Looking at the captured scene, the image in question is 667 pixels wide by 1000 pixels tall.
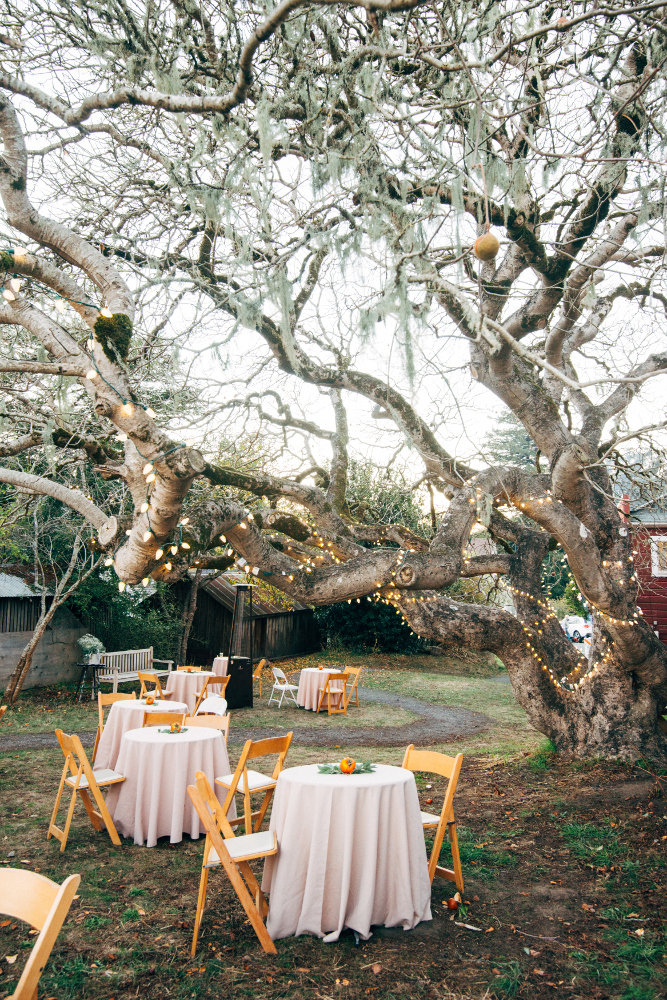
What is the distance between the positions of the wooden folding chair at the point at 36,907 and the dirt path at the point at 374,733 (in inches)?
259

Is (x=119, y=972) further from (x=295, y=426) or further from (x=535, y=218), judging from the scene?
(x=295, y=426)

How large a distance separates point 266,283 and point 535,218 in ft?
6.72

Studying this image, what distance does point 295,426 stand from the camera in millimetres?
7934

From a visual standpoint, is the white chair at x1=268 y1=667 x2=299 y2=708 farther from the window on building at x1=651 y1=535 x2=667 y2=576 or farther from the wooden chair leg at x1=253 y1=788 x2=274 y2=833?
the window on building at x1=651 y1=535 x2=667 y2=576

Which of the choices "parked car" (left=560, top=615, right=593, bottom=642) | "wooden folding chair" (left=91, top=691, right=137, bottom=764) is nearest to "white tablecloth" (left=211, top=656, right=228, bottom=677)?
"wooden folding chair" (left=91, top=691, right=137, bottom=764)

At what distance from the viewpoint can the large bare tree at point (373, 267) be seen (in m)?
3.61

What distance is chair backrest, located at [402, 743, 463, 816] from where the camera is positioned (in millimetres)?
4023

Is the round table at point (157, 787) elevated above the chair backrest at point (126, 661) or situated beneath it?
situated beneath

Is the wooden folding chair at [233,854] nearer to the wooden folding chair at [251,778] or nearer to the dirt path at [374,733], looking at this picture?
the wooden folding chair at [251,778]

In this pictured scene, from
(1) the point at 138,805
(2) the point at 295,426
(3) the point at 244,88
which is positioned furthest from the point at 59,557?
(3) the point at 244,88

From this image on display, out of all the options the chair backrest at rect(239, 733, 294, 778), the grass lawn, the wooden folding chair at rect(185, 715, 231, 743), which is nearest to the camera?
the grass lawn

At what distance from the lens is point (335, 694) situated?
38.4ft

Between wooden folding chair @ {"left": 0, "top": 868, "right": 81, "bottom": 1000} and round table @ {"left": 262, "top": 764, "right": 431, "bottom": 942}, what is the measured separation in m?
1.65

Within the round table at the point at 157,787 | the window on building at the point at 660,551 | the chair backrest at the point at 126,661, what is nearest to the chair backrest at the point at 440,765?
the round table at the point at 157,787
